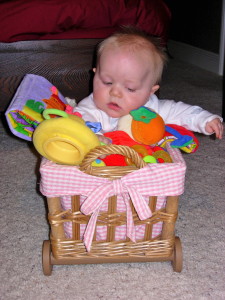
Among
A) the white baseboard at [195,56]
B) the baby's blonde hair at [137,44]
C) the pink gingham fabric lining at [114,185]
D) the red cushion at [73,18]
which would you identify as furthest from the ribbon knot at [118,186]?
the white baseboard at [195,56]

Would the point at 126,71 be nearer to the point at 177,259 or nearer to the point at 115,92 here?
the point at 115,92

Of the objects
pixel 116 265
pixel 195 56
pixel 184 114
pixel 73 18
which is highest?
pixel 73 18

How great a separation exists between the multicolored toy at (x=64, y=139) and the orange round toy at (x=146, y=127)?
0.69ft

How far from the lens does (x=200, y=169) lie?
1357 mm

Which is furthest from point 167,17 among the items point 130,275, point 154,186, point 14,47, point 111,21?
point 130,275

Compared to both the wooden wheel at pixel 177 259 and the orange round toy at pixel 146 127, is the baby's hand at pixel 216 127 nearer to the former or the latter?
the orange round toy at pixel 146 127

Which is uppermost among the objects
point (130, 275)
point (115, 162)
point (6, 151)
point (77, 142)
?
point (77, 142)

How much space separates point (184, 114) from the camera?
111 centimetres

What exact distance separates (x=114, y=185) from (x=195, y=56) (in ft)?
8.17

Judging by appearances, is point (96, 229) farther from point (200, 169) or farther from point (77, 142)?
point (200, 169)

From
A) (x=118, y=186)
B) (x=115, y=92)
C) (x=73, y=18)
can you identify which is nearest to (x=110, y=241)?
(x=118, y=186)

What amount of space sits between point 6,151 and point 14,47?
40cm

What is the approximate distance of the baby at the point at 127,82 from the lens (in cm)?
99

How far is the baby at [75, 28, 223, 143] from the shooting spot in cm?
99
